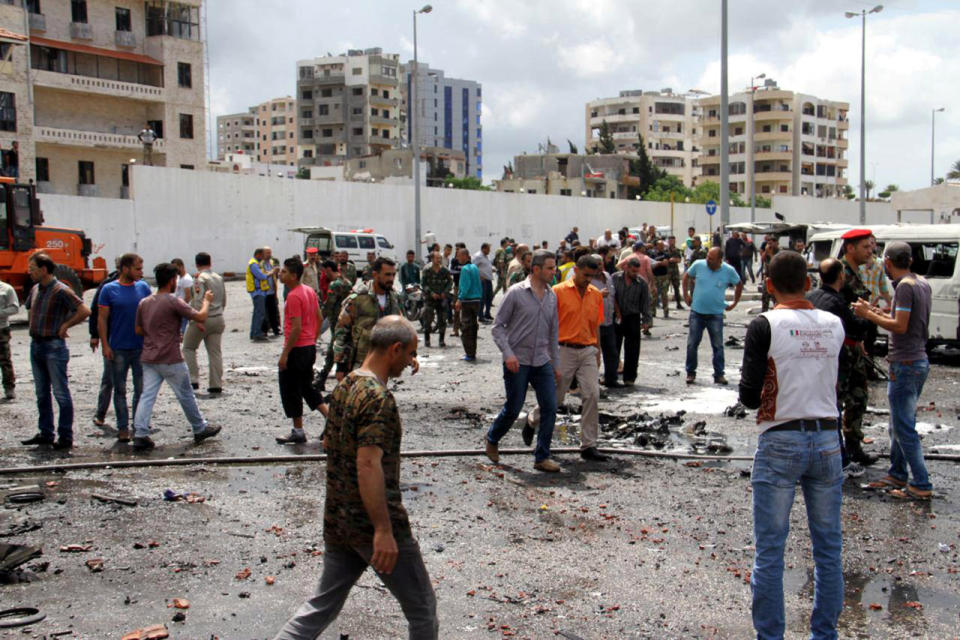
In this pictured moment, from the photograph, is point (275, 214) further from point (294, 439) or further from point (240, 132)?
point (240, 132)

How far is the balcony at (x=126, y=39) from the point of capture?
51.6 m

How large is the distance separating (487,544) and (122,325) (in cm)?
477

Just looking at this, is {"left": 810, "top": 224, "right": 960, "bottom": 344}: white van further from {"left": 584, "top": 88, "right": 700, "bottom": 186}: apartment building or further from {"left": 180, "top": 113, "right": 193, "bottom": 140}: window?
{"left": 584, "top": 88, "right": 700, "bottom": 186}: apartment building

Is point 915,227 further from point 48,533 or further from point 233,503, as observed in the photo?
point 48,533

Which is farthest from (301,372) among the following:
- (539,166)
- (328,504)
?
(539,166)

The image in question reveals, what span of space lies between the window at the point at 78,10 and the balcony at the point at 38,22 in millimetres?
1803

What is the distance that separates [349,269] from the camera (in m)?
16.1

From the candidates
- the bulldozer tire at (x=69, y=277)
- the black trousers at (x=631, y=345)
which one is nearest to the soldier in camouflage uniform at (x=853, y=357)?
the black trousers at (x=631, y=345)

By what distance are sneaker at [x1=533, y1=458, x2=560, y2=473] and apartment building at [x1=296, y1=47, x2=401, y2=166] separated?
10666 centimetres

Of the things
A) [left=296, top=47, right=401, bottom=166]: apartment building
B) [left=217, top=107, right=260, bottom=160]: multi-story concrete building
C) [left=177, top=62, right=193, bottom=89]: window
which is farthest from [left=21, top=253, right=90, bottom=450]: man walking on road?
[left=217, top=107, right=260, bottom=160]: multi-story concrete building

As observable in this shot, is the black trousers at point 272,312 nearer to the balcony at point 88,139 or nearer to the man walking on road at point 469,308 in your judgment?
the man walking on road at point 469,308

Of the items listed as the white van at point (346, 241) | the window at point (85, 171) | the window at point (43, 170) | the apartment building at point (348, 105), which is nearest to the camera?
the white van at point (346, 241)

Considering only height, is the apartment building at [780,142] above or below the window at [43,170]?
above

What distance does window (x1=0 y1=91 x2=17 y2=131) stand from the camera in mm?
44969
